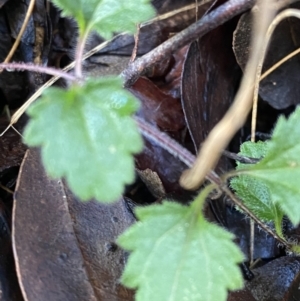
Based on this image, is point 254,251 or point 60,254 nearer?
point 60,254

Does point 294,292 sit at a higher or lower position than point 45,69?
lower

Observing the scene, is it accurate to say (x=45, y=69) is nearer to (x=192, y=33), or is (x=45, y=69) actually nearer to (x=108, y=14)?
(x=108, y=14)

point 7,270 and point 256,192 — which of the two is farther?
point 256,192

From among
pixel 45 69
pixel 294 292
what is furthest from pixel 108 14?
pixel 294 292

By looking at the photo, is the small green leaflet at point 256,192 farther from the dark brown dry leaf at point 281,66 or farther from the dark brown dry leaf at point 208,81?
the dark brown dry leaf at point 281,66

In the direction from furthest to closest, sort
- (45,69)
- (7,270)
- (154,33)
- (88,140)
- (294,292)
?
(154,33) < (294,292) < (7,270) < (45,69) < (88,140)

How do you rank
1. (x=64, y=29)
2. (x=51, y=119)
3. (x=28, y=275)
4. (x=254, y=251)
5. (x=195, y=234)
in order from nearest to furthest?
(x=51, y=119) → (x=195, y=234) → (x=28, y=275) → (x=254, y=251) → (x=64, y=29)

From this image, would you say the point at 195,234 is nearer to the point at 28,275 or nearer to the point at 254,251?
the point at 28,275

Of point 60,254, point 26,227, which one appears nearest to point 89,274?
point 60,254
